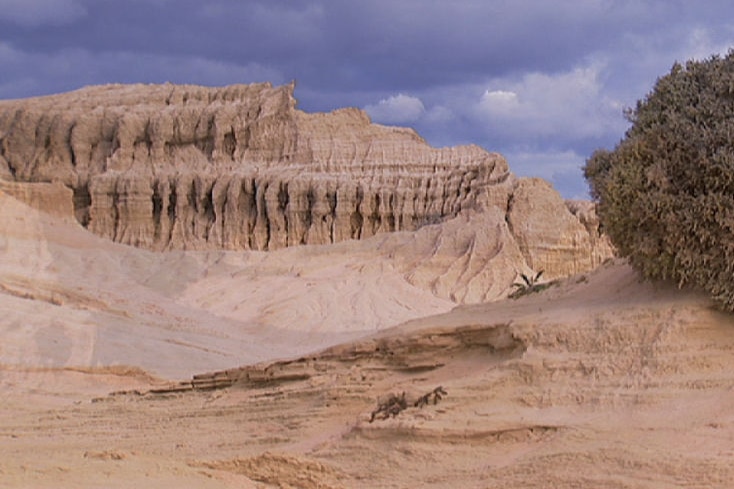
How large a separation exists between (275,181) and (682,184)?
36514 millimetres

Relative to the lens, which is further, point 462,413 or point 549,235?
point 549,235

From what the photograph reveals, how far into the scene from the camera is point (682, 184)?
9172mm

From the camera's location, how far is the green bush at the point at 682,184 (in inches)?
346

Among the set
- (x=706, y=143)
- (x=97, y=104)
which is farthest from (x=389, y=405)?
(x=97, y=104)

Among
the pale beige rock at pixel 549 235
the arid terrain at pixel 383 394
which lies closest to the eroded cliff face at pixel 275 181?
the pale beige rock at pixel 549 235

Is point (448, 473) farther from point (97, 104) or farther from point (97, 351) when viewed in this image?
point (97, 104)

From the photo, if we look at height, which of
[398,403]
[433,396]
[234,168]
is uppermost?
[234,168]

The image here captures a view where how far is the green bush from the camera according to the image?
8789mm

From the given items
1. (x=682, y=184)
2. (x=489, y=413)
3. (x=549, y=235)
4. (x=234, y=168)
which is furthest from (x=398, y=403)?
(x=234, y=168)

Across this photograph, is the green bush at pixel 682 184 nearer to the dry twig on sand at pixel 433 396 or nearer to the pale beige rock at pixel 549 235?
the dry twig on sand at pixel 433 396

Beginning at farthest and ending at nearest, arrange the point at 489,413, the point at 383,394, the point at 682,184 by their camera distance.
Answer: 1. the point at 383,394
2. the point at 682,184
3. the point at 489,413

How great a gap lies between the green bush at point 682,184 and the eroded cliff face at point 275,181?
25.9 meters

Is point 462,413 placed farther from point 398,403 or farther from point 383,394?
point 383,394

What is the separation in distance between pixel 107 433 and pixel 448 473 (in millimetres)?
5809
